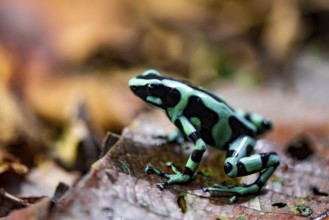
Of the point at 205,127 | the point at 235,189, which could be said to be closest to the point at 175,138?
the point at 205,127

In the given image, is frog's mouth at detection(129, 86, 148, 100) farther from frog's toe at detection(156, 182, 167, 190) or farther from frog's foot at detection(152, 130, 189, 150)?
frog's toe at detection(156, 182, 167, 190)

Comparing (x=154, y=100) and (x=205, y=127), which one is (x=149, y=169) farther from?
(x=205, y=127)

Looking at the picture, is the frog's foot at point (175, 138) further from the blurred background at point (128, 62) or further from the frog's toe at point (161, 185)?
the frog's toe at point (161, 185)

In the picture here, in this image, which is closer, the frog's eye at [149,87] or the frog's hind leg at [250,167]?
the frog's hind leg at [250,167]

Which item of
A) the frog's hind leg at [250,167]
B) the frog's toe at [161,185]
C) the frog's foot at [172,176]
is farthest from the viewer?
the frog's hind leg at [250,167]

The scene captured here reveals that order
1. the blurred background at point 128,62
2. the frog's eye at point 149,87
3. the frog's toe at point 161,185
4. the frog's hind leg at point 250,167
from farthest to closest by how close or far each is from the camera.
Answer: the blurred background at point 128,62
the frog's eye at point 149,87
the frog's hind leg at point 250,167
the frog's toe at point 161,185

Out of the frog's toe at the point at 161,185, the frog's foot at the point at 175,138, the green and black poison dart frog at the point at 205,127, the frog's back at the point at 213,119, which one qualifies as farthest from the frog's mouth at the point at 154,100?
the frog's toe at the point at 161,185

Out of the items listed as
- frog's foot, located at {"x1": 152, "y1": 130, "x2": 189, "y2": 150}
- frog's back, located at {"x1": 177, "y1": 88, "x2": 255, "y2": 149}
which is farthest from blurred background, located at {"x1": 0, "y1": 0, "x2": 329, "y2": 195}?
frog's back, located at {"x1": 177, "y1": 88, "x2": 255, "y2": 149}

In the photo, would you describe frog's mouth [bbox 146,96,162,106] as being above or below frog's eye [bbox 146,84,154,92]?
below
